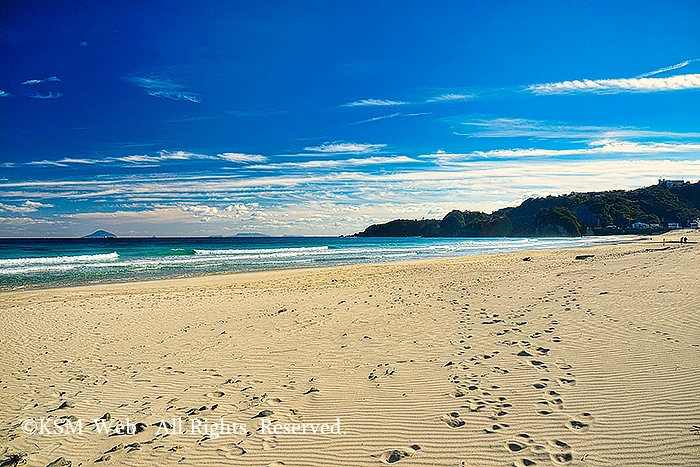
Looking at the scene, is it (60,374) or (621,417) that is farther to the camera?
(60,374)

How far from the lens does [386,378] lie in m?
5.68

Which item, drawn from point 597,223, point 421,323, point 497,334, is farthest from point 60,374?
point 597,223

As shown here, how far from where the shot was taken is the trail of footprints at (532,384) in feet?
12.0

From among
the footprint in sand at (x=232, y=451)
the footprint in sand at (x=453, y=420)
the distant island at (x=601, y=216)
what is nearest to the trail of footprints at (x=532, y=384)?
the footprint in sand at (x=453, y=420)

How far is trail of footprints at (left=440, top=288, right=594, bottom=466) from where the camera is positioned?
3666mm

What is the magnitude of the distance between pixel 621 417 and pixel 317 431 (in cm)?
316

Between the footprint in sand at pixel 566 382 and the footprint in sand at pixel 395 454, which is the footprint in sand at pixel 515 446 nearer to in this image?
the footprint in sand at pixel 395 454

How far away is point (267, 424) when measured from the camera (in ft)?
14.8

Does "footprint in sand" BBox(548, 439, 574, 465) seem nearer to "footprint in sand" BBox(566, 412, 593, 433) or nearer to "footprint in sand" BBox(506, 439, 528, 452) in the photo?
"footprint in sand" BBox(506, 439, 528, 452)

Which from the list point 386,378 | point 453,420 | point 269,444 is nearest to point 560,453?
point 453,420

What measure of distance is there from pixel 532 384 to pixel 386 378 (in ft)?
6.18

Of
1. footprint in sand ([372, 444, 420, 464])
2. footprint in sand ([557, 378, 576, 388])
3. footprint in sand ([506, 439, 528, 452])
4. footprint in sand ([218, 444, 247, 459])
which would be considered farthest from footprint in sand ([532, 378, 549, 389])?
footprint in sand ([218, 444, 247, 459])

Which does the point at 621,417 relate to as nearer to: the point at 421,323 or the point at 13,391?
the point at 421,323

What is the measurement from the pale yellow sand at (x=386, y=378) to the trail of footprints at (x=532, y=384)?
1.0 inches
